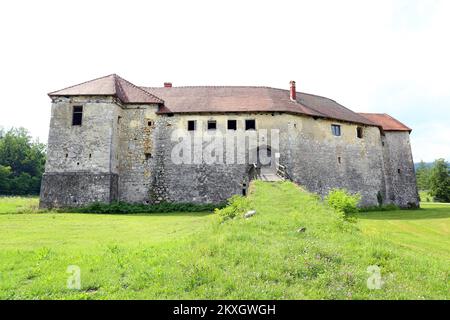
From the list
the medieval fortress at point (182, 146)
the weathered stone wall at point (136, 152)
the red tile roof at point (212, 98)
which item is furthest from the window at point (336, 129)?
the weathered stone wall at point (136, 152)

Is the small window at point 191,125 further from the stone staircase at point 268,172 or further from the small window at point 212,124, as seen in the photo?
the stone staircase at point 268,172

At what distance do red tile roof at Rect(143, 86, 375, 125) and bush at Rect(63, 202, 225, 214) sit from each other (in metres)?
7.54

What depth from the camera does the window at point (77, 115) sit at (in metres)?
23.5

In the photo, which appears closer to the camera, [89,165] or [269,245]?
[269,245]

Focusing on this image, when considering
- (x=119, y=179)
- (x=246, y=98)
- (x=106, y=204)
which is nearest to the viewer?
(x=106, y=204)

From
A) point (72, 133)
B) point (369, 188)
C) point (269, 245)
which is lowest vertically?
point (269, 245)

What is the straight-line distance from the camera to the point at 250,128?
82.3ft

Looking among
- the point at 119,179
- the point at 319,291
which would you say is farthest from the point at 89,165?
the point at 319,291

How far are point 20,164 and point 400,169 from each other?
69443mm

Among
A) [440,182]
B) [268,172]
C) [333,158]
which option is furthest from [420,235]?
[440,182]

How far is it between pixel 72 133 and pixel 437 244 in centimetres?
2344

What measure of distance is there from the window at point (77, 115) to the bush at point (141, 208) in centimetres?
652

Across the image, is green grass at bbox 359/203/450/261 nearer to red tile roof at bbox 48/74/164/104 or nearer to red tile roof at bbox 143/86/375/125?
red tile roof at bbox 143/86/375/125
